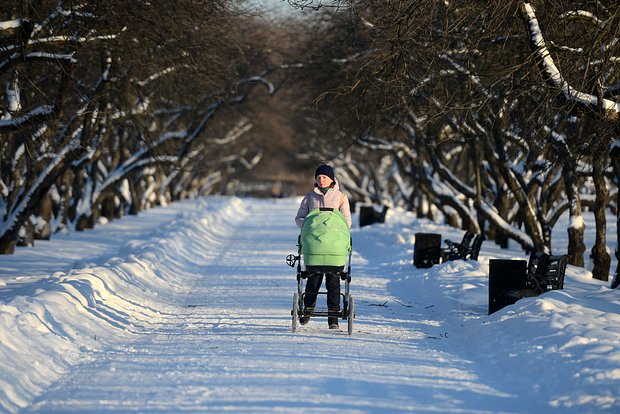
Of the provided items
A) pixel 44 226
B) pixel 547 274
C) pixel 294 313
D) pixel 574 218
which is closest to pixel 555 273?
pixel 547 274

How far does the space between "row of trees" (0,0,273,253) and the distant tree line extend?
274 centimetres

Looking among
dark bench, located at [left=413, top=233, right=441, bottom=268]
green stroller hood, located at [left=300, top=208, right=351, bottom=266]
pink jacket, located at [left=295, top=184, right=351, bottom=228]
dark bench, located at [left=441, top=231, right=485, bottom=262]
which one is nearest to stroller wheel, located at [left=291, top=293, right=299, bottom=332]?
green stroller hood, located at [left=300, top=208, right=351, bottom=266]

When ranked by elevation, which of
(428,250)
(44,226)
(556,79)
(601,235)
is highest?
(556,79)

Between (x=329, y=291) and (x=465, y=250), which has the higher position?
(x=329, y=291)

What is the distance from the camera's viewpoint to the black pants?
11.8 m

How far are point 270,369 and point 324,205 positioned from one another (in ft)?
11.5

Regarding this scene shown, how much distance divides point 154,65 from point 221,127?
41.6 metres

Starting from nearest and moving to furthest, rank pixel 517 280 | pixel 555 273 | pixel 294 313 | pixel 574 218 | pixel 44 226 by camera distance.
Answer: pixel 294 313 < pixel 517 280 < pixel 555 273 < pixel 574 218 < pixel 44 226

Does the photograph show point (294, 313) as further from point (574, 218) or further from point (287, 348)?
point (574, 218)

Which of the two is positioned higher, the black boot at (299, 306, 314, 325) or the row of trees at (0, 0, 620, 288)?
the row of trees at (0, 0, 620, 288)

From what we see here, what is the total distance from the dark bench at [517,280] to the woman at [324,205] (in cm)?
242

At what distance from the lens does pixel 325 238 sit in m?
11.5

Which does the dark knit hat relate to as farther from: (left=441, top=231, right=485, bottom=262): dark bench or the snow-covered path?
(left=441, top=231, right=485, bottom=262): dark bench

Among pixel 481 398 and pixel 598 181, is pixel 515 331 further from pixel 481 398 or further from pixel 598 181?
pixel 598 181
